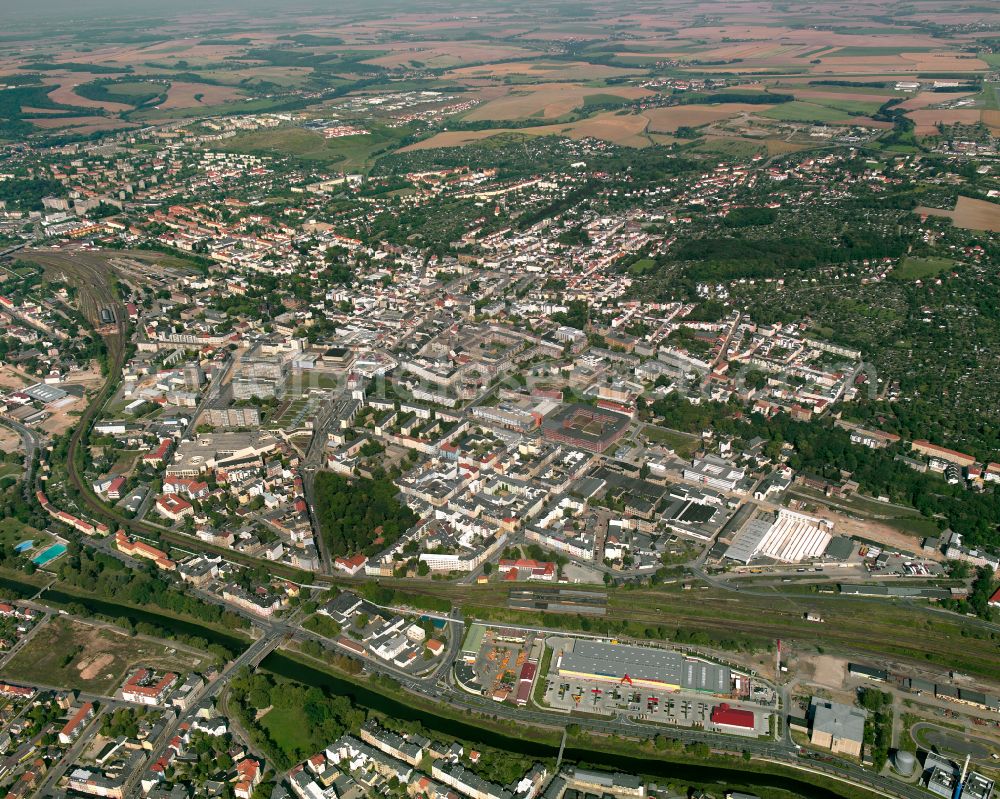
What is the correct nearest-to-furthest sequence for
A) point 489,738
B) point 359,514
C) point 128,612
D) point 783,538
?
point 489,738 → point 128,612 → point 783,538 → point 359,514

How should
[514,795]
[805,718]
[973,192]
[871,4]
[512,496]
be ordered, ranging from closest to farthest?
[514,795]
[805,718]
[512,496]
[973,192]
[871,4]

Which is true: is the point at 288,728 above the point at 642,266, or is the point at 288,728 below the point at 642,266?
below

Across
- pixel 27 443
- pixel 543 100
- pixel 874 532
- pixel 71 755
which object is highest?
pixel 543 100

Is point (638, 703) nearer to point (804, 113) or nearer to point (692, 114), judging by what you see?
point (692, 114)

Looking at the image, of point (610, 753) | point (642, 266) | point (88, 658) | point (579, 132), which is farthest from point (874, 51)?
point (88, 658)

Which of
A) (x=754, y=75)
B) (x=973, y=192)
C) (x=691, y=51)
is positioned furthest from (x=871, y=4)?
(x=973, y=192)

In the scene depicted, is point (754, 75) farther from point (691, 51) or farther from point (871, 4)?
point (871, 4)
